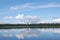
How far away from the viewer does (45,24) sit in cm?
7144

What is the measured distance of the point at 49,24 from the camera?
236ft

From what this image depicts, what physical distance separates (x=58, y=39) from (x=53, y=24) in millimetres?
48818

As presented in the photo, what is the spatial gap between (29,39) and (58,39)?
3.16 metres

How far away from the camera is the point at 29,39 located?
2350cm

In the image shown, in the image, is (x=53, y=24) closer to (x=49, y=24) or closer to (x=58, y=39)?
(x=49, y=24)

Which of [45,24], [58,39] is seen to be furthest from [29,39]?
[45,24]

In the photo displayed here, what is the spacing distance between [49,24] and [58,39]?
49.0 metres

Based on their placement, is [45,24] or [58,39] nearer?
[58,39]

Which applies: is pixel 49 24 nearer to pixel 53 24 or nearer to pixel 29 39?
pixel 53 24

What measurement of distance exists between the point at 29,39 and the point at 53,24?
48.7m

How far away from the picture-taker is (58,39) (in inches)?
902

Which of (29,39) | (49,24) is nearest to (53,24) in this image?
(49,24)

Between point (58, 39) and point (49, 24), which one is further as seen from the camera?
point (49, 24)

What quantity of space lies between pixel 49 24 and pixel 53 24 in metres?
1.35
